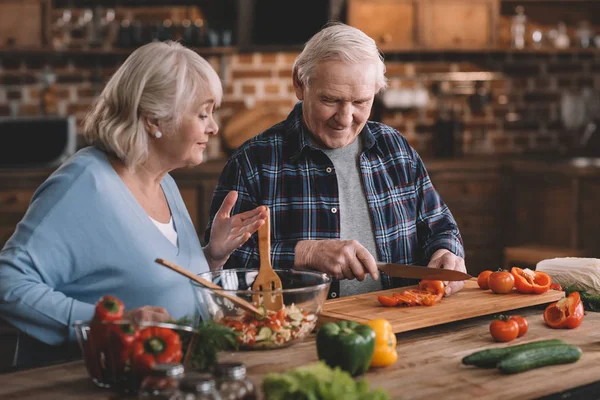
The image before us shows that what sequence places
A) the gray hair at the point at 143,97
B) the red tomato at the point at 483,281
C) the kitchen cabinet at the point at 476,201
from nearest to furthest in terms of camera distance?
1. the gray hair at the point at 143,97
2. the red tomato at the point at 483,281
3. the kitchen cabinet at the point at 476,201

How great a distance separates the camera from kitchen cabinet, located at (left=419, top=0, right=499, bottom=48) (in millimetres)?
5824

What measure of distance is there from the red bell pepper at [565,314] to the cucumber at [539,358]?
0.88 ft

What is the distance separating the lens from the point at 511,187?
5.76 metres

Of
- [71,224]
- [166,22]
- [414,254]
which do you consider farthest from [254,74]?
[71,224]

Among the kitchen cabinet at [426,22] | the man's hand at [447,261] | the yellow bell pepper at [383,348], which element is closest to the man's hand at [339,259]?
the man's hand at [447,261]

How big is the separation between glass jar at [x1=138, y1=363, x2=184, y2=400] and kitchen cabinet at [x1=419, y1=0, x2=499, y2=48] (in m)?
4.78

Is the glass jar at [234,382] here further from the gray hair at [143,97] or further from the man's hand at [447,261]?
the man's hand at [447,261]

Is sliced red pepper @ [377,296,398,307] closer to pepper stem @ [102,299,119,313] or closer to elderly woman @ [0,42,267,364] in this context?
elderly woman @ [0,42,267,364]

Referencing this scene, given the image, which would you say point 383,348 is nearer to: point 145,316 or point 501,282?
point 145,316

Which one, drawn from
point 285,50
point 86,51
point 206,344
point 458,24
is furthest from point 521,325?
point 86,51

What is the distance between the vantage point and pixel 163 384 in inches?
53.2

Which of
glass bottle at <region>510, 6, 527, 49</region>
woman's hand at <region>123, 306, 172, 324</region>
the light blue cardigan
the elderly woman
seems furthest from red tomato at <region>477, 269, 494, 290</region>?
glass bottle at <region>510, 6, 527, 49</region>

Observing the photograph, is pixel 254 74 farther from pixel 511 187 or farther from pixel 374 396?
pixel 374 396

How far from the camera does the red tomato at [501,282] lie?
2379 millimetres
